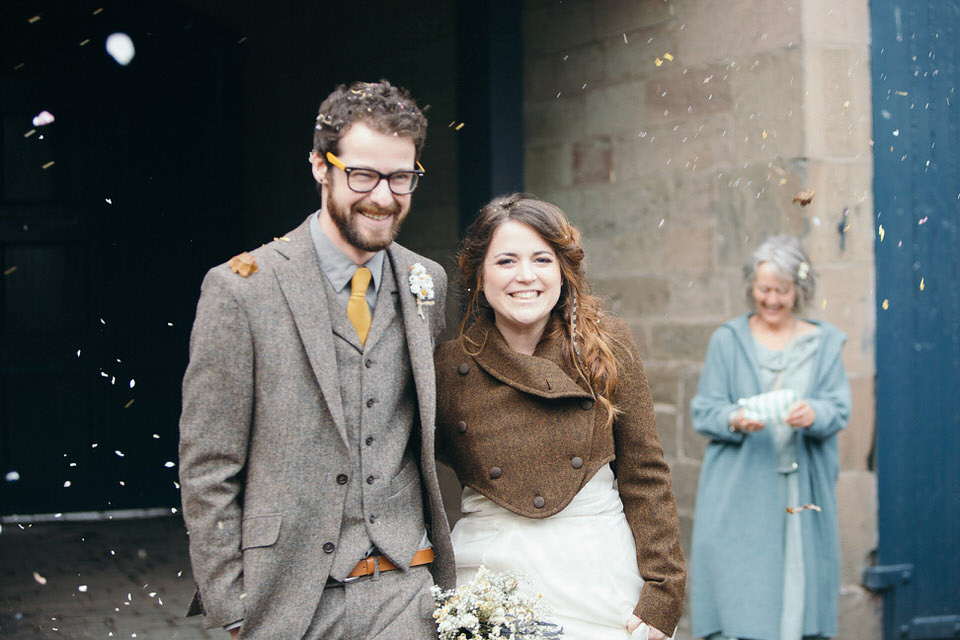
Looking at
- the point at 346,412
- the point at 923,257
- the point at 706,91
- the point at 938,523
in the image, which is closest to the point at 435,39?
the point at 706,91

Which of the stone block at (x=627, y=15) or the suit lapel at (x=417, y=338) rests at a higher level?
the stone block at (x=627, y=15)

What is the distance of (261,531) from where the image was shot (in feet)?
6.88

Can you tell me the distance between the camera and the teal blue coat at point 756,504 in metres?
4.06

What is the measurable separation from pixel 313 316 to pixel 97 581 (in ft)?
13.0

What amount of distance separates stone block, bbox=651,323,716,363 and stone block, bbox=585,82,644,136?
99 centimetres

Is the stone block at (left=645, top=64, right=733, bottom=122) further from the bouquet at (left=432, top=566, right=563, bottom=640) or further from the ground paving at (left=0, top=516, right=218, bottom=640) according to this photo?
the ground paving at (left=0, top=516, right=218, bottom=640)

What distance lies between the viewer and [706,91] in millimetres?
4785

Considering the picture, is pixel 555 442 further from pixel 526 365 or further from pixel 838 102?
pixel 838 102

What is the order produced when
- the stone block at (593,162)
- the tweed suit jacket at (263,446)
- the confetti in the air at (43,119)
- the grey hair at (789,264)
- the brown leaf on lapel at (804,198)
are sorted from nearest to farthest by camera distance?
the tweed suit jacket at (263,446) → the grey hair at (789,264) → the brown leaf on lapel at (804,198) → the stone block at (593,162) → the confetti in the air at (43,119)

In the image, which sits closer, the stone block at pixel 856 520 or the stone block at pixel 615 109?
the stone block at pixel 856 520

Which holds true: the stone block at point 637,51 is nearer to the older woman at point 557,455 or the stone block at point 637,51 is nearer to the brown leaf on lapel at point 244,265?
the older woman at point 557,455

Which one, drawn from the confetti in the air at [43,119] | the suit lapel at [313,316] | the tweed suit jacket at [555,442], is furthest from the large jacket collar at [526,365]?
the confetti in the air at [43,119]

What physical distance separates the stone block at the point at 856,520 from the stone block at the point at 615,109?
75.9 inches

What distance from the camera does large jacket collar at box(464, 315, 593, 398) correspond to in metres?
2.51
